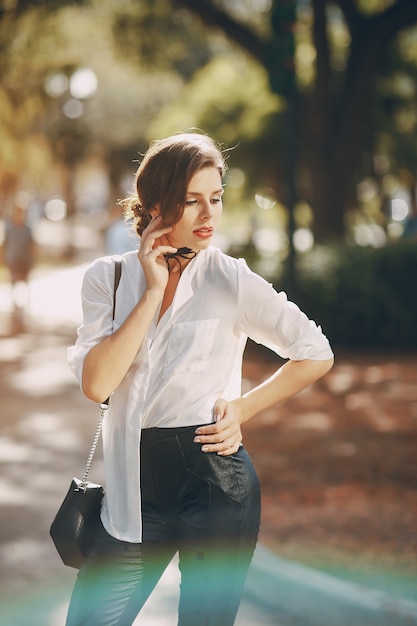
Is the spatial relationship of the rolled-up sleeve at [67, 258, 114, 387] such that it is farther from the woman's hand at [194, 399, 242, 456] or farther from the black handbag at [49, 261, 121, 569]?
the woman's hand at [194, 399, 242, 456]

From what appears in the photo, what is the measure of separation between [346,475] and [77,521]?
431cm

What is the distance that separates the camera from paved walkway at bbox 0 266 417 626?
447cm

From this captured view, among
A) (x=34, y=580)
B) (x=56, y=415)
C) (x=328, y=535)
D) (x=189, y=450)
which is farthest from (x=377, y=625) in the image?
A: (x=56, y=415)

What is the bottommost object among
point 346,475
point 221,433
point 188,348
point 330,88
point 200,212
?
point 346,475

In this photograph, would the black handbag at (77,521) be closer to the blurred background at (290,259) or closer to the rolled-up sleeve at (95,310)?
the rolled-up sleeve at (95,310)

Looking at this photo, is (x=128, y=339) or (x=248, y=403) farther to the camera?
(x=248, y=403)

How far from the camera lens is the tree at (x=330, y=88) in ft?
48.8

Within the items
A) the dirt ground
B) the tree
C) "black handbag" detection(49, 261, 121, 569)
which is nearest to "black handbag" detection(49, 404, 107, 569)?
"black handbag" detection(49, 261, 121, 569)

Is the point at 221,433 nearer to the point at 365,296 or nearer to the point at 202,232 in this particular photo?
the point at 202,232

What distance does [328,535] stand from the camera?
560cm

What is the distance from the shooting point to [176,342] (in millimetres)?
2693

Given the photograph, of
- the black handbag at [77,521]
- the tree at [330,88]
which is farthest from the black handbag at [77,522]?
the tree at [330,88]

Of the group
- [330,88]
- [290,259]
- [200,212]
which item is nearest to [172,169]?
[200,212]

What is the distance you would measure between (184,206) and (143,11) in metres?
17.9
